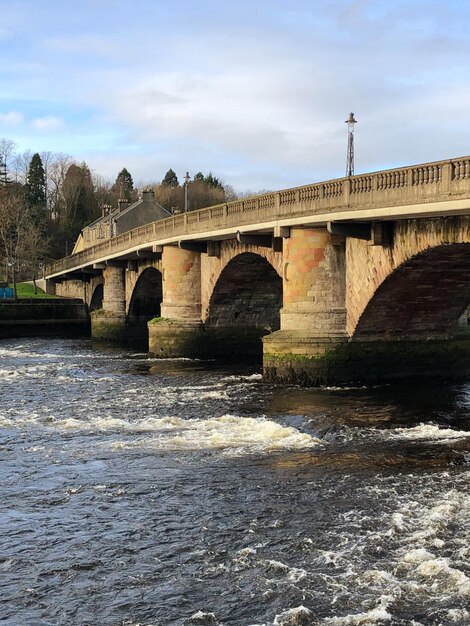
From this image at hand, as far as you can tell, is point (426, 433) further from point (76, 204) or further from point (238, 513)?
point (76, 204)

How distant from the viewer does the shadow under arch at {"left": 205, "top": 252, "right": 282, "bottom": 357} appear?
1516 inches

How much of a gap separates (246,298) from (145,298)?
16.7 m

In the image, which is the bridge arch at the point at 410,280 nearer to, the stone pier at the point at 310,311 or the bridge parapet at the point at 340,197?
the stone pier at the point at 310,311

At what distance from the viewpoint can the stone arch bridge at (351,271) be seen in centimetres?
2173

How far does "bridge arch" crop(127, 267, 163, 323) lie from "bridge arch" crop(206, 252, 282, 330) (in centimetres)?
1420

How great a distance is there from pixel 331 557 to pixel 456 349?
18215 millimetres

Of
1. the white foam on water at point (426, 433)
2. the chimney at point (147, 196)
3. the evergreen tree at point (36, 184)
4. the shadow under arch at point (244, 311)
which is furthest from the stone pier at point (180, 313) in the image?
the evergreen tree at point (36, 184)

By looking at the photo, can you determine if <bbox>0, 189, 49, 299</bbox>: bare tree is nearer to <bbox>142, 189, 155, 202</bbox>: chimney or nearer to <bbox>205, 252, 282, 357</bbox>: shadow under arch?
<bbox>142, 189, 155, 202</bbox>: chimney

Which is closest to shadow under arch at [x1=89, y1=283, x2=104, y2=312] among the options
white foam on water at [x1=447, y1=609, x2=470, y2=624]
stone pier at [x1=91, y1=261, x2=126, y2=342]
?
stone pier at [x1=91, y1=261, x2=126, y2=342]

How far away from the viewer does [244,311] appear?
130 ft

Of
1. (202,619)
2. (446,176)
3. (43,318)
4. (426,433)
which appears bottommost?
(202,619)

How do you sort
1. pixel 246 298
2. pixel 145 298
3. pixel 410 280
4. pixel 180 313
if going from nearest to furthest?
pixel 410 280
pixel 246 298
pixel 180 313
pixel 145 298

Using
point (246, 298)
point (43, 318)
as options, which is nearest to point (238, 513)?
point (246, 298)

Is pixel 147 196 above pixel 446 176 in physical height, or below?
above
